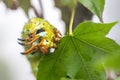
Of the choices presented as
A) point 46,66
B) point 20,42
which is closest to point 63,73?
point 46,66

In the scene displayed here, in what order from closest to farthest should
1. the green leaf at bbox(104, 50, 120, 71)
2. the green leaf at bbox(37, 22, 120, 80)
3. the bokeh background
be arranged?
1. the green leaf at bbox(104, 50, 120, 71)
2. the green leaf at bbox(37, 22, 120, 80)
3. the bokeh background

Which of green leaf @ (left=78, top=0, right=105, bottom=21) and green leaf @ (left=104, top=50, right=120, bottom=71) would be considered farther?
green leaf @ (left=78, top=0, right=105, bottom=21)

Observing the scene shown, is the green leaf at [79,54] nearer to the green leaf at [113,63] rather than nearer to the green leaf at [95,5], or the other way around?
the green leaf at [95,5]

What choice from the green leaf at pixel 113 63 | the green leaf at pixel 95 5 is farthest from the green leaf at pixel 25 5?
the green leaf at pixel 113 63

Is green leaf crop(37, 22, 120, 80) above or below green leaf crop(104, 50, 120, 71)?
below

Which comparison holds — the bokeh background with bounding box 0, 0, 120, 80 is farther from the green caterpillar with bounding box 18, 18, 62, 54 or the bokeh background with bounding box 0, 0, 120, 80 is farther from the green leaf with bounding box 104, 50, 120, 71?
the green leaf with bounding box 104, 50, 120, 71

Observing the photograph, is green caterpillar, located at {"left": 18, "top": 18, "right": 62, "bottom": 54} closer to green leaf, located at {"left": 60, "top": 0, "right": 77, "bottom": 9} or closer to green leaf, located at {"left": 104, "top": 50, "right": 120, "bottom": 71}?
green leaf, located at {"left": 60, "top": 0, "right": 77, "bottom": 9}

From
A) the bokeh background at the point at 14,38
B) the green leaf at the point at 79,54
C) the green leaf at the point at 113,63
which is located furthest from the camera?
the bokeh background at the point at 14,38

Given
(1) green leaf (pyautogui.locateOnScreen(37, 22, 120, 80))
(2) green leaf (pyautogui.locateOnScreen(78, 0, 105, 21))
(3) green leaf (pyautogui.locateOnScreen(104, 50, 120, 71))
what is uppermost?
(2) green leaf (pyautogui.locateOnScreen(78, 0, 105, 21))

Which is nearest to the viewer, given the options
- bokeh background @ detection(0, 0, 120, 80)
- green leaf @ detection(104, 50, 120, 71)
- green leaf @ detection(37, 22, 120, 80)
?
green leaf @ detection(104, 50, 120, 71)

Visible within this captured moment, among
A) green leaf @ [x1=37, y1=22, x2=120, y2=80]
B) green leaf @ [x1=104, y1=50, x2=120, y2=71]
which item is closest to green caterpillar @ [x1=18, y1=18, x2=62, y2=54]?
green leaf @ [x1=37, y1=22, x2=120, y2=80]
